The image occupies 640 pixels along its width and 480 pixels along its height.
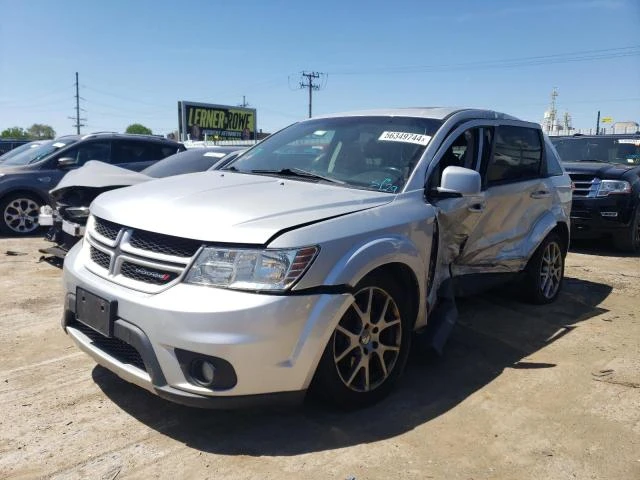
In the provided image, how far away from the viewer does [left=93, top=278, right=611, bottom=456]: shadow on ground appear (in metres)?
2.99

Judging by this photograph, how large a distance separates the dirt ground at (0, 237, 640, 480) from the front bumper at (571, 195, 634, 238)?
4.58 meters

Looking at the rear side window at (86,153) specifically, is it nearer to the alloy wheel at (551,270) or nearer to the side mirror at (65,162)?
the side mirror at (65,162)

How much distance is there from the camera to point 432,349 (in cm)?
380

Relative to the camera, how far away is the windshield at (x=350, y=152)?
3826mm

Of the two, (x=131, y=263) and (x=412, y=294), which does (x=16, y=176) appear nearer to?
(x=131, y=263)

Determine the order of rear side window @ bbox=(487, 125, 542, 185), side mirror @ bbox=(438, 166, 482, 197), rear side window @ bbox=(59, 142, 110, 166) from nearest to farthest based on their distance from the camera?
side mirror @ bbox=(438, 166, 482, 197)
rear side window @ bbox=(487, 125, 542, 185)
rear side window @ bbox=(59, 142, 110, 166)

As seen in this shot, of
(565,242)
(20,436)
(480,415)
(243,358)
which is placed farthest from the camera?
(565,242)

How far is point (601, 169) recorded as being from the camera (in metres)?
8.99

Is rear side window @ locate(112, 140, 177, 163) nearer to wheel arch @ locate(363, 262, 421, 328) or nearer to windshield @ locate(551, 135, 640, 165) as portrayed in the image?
windshield @ locate(551, 135, 640, 165)

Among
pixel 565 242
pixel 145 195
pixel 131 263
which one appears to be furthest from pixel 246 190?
pixel 565 242

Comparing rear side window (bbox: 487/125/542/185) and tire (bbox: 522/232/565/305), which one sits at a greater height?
rear side window (bbox: 487/125/542/185)

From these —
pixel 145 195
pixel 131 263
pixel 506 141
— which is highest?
pixel 506 141

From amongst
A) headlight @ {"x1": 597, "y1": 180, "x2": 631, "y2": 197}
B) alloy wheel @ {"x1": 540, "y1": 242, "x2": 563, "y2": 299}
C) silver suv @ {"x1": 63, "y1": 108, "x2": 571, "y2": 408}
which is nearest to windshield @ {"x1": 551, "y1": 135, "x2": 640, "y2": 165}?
headlight @ {"x1": 597, "y1": 180, "x2": 631, "y2": 197}

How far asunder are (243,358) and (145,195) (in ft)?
4.29
